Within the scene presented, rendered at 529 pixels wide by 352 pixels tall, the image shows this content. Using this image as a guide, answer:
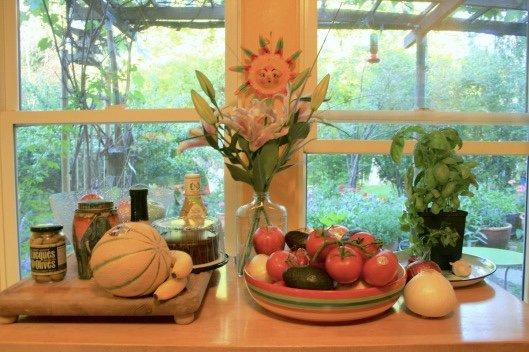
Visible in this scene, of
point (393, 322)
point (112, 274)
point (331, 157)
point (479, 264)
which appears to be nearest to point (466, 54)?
point (331, 157)

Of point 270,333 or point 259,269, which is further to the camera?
point 259,269

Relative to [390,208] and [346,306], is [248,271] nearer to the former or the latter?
[346,306]

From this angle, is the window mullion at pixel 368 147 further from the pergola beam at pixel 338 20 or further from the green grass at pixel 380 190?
the pergola beam at pixel 338 20

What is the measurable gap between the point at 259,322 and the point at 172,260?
213 millimetres

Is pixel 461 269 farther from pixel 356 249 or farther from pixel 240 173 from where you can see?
pixel 240 173

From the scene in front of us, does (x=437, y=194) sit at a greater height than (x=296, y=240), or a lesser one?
greater

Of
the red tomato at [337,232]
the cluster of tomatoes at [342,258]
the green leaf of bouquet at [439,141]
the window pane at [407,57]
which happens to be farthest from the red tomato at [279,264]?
the window pane at [407,57]

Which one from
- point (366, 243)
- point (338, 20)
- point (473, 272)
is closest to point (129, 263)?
point (366, 243)

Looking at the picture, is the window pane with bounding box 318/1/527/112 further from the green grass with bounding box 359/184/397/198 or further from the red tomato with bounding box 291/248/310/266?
the red tomato with bounding box 291/248/310/266

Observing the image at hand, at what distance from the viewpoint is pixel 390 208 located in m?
1.40

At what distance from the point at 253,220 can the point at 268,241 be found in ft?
0.45

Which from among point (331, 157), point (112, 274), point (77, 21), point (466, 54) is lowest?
point (112, 274)

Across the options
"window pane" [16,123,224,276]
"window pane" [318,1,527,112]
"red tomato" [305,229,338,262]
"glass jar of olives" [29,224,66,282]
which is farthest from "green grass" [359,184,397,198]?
"glass jar of olives" [29,224,66,282]

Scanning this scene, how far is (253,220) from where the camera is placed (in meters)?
1.05
